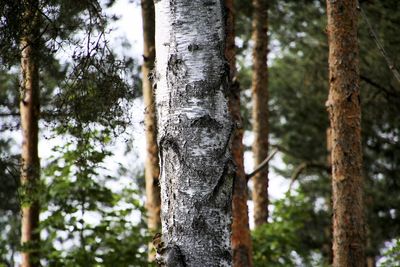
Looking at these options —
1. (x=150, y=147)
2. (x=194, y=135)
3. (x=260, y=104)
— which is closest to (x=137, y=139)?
(x=194, y=135)

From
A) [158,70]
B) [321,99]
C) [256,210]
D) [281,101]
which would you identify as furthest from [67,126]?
[281,101]

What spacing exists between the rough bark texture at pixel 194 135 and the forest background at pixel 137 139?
76.2 inches

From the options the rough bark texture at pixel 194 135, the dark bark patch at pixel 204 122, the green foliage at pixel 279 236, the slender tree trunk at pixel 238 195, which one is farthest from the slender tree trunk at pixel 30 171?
the dark bark patch at pixel 204 122

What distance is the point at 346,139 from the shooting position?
719 centimetres

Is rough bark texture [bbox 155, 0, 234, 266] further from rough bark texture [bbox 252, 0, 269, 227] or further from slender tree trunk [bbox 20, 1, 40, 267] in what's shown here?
rough bark texture [bbox 252, 0, 269, 227]

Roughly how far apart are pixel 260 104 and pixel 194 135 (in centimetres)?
1108

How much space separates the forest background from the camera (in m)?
5.52

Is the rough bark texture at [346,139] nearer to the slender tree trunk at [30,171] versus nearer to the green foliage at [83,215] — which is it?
the green foliage at [83,215]

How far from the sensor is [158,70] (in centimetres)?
345

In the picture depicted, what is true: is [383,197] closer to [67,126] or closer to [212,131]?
[67,126]

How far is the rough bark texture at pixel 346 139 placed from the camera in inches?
280

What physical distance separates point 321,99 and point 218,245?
1687 cm

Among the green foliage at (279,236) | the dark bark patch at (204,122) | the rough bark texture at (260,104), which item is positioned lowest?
the green foliage at (279,236)

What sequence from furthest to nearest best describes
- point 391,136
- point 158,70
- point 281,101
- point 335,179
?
point 281,101, point 391,136, point 335,179, point 158,70
